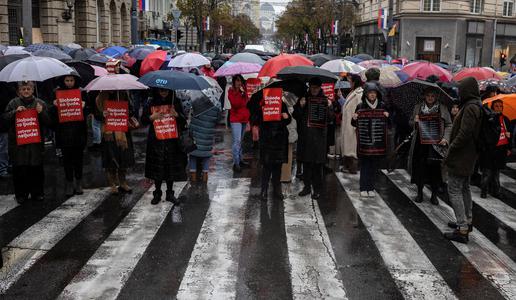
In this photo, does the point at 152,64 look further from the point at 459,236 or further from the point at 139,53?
the point at 459,236

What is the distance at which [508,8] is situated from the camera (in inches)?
2009

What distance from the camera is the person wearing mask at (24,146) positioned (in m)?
→ 8.41

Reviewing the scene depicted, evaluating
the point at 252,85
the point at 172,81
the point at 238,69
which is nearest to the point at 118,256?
the point at 172,81

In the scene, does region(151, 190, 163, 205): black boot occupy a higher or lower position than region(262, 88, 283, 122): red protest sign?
lower

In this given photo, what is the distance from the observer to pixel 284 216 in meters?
8.11

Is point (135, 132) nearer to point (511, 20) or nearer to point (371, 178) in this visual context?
point (371, 178)

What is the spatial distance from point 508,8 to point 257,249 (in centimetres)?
5097

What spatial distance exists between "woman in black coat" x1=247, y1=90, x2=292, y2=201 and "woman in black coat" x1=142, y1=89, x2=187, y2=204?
1125 mm

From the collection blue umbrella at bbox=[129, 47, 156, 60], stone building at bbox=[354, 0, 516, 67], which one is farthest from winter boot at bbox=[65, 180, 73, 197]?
stone building at bbox=[354, 0, 516, 67]

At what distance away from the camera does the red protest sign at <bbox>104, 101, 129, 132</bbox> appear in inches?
343

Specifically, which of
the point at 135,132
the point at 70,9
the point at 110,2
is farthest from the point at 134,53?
the point at 110,2

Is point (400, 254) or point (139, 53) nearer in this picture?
point (400, 254)

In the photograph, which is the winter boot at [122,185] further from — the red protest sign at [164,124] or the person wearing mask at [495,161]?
the person wearing mask at [495,161]

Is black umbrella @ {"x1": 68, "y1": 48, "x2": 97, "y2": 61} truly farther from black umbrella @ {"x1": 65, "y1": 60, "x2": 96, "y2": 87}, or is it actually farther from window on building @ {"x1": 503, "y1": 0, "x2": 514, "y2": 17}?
window on building @ {"x1": 503, "y1": 0, "x2": 514, "y2": 17}
